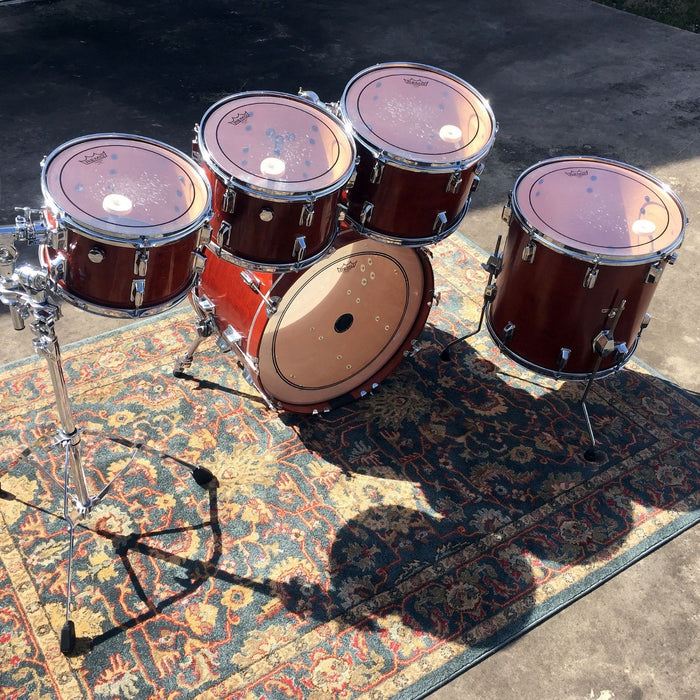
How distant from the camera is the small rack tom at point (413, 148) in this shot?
11.7 ft

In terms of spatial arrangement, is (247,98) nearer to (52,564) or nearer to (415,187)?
(415,187)

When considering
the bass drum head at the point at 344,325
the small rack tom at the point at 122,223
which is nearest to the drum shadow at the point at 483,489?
the bass drum head at the point at 344,325

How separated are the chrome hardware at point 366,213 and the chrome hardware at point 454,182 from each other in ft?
1.17

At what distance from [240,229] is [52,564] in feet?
5.60

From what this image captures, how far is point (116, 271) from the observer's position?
2977 mm

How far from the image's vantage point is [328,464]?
417cm

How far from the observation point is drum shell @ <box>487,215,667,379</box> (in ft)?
12.4

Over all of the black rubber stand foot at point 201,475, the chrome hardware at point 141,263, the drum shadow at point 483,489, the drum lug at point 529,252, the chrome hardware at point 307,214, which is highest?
the chrome hardware at point 307,214

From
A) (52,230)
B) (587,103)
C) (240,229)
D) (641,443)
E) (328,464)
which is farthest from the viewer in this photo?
(587,103)

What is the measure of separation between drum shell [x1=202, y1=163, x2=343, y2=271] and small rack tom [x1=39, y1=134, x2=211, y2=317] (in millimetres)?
155

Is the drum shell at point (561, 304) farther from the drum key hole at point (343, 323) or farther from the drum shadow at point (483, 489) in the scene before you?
the drum key hole at point (343, 323)

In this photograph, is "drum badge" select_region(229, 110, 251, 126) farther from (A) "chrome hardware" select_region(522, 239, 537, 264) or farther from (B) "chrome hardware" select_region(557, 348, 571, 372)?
(B) "chrome hardware" select_region(557, 348, 571, 372)

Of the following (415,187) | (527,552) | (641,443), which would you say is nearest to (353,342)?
(415,187)

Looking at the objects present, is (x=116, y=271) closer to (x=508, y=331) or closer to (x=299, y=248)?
(x=299, y=248)
